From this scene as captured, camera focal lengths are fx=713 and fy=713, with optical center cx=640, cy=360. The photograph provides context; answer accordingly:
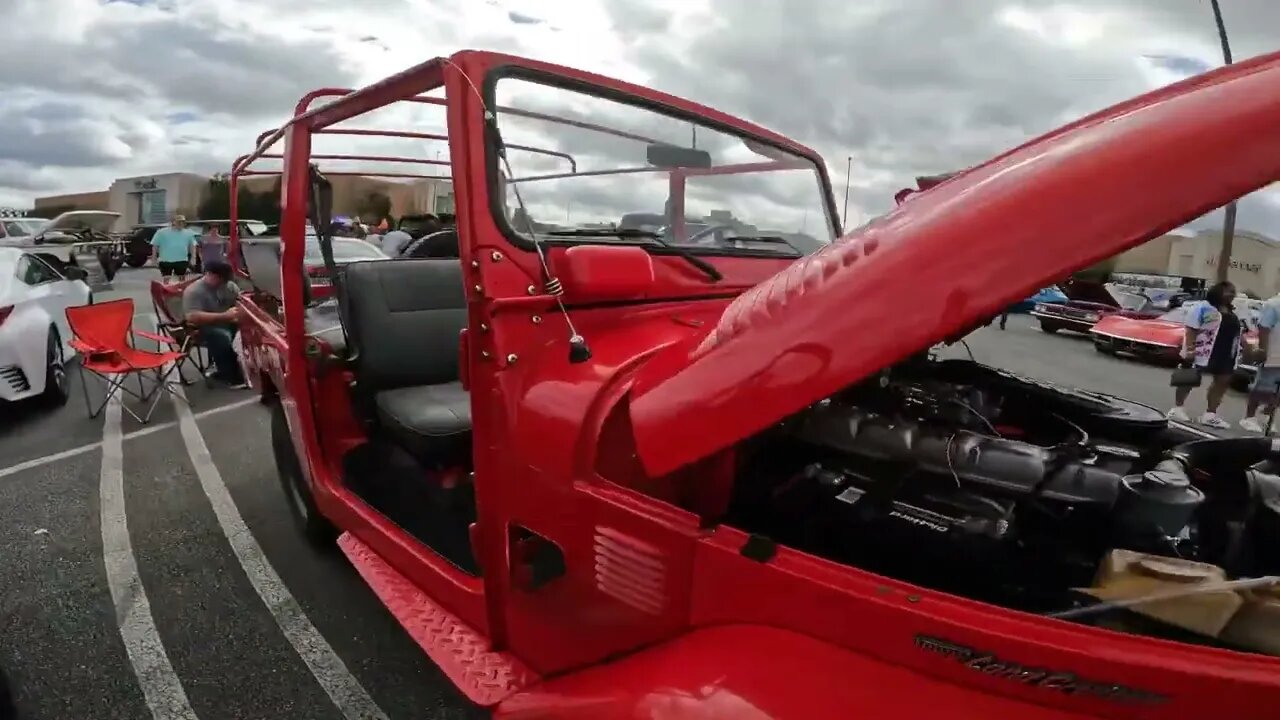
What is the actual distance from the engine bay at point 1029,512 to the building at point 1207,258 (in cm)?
37

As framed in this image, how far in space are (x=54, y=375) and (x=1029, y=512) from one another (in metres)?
7.55

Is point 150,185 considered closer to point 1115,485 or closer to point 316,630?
point 316,630

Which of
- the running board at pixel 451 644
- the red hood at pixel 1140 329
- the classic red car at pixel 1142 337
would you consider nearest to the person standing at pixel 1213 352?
the classic red car at pixel 1142 337

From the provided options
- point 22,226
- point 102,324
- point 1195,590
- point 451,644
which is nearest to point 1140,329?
point 1195,590

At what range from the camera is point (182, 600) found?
2.98 meters

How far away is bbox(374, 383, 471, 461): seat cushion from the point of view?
8.79ft

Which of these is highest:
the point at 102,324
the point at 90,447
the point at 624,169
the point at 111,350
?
the point at 624,169

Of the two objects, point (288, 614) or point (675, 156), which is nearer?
point (675, 156)

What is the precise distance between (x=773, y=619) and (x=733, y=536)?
0.16 metres

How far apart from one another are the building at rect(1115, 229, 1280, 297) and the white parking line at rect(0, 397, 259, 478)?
18.8ft

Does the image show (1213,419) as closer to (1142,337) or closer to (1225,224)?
(1142,337)

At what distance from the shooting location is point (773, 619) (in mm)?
1248

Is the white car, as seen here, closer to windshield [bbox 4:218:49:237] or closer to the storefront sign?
the storefront sign

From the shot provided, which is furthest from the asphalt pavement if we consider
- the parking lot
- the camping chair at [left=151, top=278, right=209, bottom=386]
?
the camping chair at [left=151, top=278, right=209, bottom=386]
